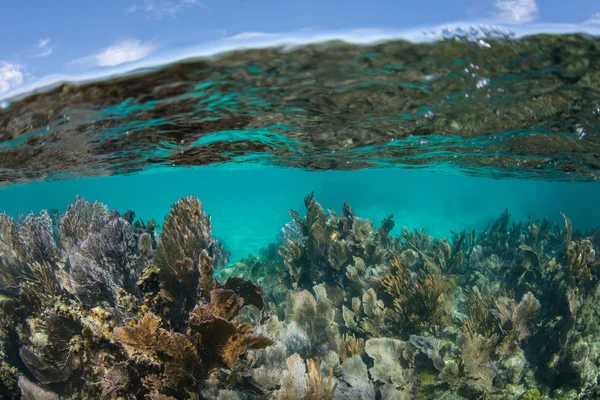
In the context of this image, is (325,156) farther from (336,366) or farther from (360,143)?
(336,366)

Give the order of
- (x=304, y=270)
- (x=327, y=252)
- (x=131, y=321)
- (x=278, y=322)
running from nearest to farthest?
(x=131, y=321), (x=278, y=322), (x=327, y=252), (x=304, y=270)

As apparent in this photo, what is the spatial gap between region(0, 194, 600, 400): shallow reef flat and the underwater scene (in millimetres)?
32

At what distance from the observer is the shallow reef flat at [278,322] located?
146 inches

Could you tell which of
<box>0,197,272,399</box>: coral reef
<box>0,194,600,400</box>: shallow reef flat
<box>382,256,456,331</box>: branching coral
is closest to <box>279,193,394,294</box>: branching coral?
<box>0,194,600,400</box>: shallow reef flat

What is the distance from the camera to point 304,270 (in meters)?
10.4

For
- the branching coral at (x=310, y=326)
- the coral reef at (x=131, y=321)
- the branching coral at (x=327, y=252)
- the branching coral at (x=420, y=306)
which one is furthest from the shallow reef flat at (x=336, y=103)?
the branching coral at (x=310, y=326)

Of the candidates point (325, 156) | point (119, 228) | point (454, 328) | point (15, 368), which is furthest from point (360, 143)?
point (15, 368)

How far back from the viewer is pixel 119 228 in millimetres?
5473

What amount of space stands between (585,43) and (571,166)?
16.4 metres

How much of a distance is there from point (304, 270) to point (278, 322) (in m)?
3.24

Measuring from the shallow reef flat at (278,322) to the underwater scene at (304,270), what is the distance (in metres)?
→ 0.03

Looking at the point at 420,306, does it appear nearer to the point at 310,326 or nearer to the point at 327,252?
the point at 310,326

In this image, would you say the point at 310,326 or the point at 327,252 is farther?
the point at 327,252

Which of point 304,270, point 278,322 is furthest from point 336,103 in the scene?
point 278,322
